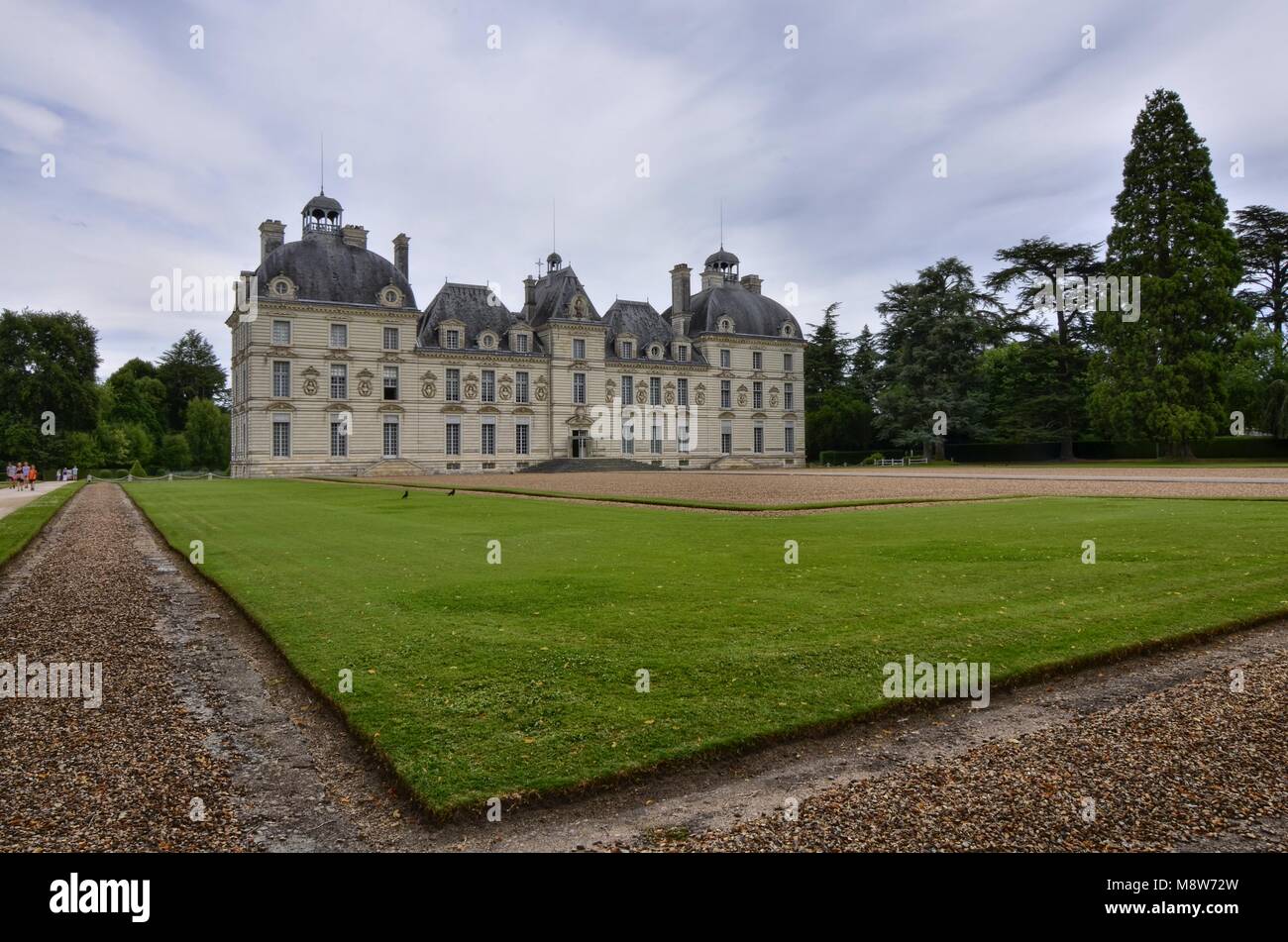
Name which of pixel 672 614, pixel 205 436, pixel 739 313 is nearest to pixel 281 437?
pixel 205 436

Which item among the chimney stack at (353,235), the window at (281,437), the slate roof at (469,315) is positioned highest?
the chimney stack at (353,235)

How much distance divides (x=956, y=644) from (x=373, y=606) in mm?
5264

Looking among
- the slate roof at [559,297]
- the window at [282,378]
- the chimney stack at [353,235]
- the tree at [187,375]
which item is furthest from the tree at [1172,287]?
the tree at [187,375]

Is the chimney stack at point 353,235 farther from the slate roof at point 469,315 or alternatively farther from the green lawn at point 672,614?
the green lawn at point 672,614

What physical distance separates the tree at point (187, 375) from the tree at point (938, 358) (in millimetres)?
63484

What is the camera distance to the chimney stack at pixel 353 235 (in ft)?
172

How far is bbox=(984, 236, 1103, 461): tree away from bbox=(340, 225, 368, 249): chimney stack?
41196 mm

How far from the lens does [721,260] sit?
2682 inches

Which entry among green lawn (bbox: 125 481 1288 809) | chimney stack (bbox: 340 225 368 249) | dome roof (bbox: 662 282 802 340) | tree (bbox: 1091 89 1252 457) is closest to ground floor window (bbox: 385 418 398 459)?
chimney stack (bbox: 340 225 368 249)

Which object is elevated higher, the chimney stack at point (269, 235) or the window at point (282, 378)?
the chimney stack at point (269, 235)
